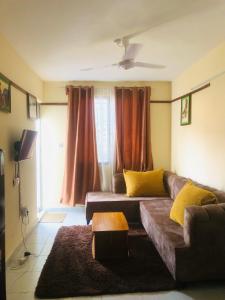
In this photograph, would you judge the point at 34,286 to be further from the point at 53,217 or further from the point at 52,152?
the point at 52,152

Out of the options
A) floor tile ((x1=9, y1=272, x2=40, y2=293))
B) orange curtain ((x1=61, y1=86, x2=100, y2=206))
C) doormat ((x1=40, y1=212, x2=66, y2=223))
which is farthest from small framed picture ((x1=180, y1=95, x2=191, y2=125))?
floor tile ((x1=9, y1=272, x2=40, y2=293))

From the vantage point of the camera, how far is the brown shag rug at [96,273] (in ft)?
7.88

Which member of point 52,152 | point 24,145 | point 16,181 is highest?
point 24,145

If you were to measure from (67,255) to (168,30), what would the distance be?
2.72 metres

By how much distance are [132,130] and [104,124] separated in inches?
21.2

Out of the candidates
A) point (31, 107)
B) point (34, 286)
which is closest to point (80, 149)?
point (31, 107)

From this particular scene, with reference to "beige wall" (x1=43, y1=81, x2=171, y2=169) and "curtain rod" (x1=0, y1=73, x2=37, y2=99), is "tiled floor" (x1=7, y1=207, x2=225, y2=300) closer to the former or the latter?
"curtain rod" (x1=0, y1=73, x2=37, y2=99)

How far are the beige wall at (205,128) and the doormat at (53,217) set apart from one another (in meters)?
2.23

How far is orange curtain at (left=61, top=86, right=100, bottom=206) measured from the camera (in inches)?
191

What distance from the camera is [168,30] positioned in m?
2.70

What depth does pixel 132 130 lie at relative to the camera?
4.96 metres

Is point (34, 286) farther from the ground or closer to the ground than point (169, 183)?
closer to the ground

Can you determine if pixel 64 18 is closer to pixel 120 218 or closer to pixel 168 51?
pixel 168 51

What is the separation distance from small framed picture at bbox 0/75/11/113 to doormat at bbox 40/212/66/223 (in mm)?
2177
